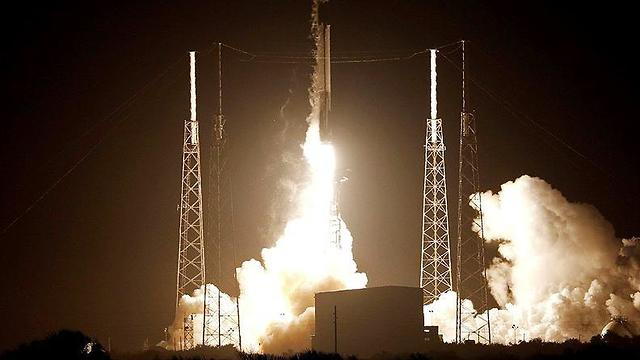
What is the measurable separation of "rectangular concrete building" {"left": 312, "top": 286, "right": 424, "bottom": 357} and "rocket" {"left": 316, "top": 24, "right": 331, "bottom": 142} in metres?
9.86

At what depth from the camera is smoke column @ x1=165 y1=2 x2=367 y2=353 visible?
76.6 m

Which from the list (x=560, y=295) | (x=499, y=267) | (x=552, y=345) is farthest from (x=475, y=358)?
(x=499, y=267)

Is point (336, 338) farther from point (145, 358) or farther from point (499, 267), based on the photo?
point (499, 267)

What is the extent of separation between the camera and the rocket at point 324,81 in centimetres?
7550

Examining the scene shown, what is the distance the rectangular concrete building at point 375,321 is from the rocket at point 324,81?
9861 millimetres

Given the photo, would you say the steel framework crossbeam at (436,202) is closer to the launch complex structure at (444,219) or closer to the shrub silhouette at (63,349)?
the launch complex structure at (444,219)

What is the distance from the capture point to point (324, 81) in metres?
75.8

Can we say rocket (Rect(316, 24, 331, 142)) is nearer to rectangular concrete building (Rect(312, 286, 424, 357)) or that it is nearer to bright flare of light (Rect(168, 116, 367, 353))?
bright flare of light (Rect(168, 116, 367, 353))

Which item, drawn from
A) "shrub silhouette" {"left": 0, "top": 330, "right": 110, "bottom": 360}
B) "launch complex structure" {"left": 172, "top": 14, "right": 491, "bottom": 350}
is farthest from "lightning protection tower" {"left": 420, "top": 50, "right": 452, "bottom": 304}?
"shrub silhouette" {"left": 0, "top": 330, "right": 110, "bottom": 360}

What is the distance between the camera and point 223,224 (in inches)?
2709

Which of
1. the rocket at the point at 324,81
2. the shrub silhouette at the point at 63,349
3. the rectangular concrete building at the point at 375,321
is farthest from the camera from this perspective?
the rocket at the point at 324,81

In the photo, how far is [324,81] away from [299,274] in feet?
37.9

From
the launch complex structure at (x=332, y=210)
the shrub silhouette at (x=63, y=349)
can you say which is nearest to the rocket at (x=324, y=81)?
the launch complex structure at (x=332, y=210)

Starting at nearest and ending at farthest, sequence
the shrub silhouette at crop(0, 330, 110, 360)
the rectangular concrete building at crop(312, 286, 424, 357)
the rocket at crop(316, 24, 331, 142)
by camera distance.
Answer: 1. the shrub silhouette at crop(0, 330, 110, 360)
2. the rectangular concrete building at crop(312, 286, 424, 357)
3. the rocket at crop(316, 24, 331, 142)
